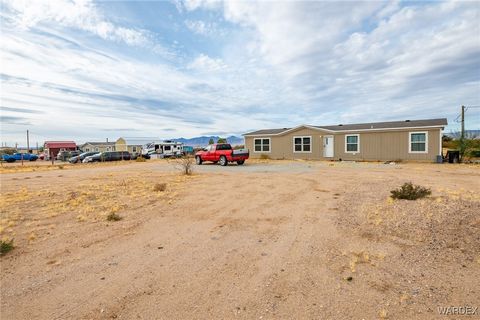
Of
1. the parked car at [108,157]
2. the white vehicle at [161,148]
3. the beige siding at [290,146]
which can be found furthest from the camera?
the white vehicle at [161,148]

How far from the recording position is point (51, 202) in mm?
7605

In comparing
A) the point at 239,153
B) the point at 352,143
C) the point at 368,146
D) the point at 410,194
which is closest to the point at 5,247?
the point at 410,194

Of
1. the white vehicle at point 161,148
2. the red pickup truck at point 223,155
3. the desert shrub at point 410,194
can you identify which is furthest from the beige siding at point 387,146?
the white vehicle at point 161,148

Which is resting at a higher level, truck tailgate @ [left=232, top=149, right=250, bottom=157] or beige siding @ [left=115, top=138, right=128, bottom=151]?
beige siding @ [left=115, top=138, right=128, bottom=151]

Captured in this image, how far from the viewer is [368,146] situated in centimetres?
2231

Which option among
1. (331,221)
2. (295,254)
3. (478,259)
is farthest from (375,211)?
(295,254)

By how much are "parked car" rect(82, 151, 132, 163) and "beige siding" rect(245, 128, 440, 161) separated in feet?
64.3

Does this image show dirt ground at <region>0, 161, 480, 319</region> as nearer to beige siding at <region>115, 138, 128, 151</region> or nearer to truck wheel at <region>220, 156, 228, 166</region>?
truck wheel at <region>220, 156, 228, 166</region>

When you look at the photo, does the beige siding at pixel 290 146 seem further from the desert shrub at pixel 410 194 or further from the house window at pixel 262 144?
the desert shrub at pixel 410 194

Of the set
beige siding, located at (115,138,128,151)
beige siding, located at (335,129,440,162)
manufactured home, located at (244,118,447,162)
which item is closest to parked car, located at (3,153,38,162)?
beige siding, located at (115,138,128,151)

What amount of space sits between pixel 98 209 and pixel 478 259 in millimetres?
7298

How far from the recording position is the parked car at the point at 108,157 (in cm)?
3225

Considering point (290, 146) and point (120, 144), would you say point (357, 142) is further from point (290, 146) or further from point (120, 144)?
point (120, 144)

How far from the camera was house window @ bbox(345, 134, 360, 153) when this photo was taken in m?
22.9
